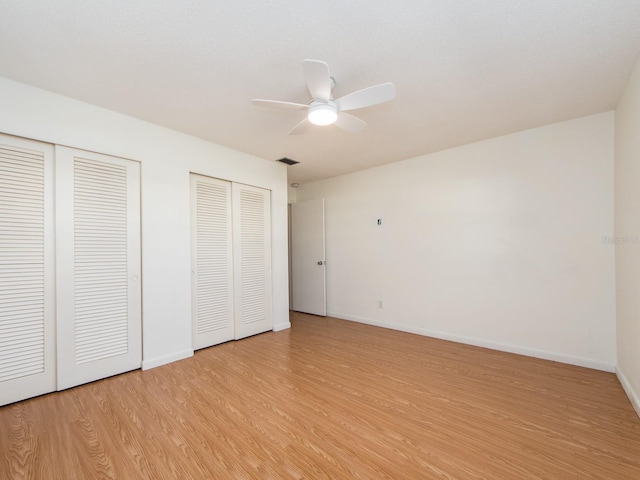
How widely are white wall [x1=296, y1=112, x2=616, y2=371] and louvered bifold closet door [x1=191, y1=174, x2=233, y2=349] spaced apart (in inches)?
82.5

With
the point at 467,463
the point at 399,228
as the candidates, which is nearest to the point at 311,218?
the point at 399,228

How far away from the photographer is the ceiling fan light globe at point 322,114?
209 cm

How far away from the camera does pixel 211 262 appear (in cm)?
353

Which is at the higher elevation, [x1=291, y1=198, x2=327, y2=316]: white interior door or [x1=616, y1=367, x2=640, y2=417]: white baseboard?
[x1=291, y1=198, x2=327, y2=316]: white interior door

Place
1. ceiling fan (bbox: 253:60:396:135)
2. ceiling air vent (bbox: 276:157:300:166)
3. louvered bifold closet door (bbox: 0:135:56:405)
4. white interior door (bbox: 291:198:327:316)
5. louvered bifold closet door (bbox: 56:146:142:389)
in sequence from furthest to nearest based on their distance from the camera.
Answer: white interior door (bbox: 291:198:327:316) → ceiling air vent (bbox: 276:157:300:166) → louvered bifold closet door (bbox: 56:146:142:389) → louvered bifold closet door (bbox: 0:135:56:405) → ceiling fan (bbox: 253:60:396:135)

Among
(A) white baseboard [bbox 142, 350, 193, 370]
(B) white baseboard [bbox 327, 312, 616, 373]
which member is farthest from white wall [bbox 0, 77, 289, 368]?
(B) white baseboard [bbox 327, 312, 616, 373]

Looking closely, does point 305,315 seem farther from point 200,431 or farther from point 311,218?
point 200,431

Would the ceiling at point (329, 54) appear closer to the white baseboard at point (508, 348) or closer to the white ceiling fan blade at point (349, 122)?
the white ceiling fan blade at point (349, 122)

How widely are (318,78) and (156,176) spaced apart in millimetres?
2149

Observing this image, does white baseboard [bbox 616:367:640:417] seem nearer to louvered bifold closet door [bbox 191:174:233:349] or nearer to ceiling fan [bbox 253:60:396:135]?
ceiling fan [bbox 253:60:396:135]

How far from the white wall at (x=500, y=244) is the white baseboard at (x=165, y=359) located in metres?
2.64

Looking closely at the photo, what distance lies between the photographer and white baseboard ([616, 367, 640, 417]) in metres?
2.04

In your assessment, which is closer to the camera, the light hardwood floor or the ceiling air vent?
the light hardwood floor

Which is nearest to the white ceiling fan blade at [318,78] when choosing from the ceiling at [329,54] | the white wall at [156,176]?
the ceiling at [329,54]
